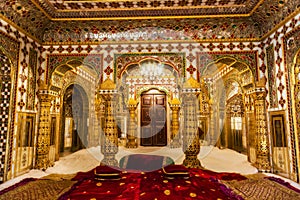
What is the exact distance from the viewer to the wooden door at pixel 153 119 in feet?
34.5

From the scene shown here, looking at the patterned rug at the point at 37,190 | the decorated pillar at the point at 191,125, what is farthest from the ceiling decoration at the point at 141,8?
the patterned rug at the point at 37,190

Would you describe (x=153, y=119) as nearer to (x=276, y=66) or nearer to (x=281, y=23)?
(x=276, y=66)

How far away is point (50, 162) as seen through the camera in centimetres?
575

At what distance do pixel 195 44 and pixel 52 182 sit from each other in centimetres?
492

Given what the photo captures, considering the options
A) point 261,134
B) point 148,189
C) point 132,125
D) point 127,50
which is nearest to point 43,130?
point 127,50

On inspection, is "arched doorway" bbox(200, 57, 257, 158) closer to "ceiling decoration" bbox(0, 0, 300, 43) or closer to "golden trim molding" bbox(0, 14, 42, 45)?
"ceiling decoration" bbox(0, 0, 300, 43)

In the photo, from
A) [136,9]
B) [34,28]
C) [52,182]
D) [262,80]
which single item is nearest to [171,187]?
[52,182]

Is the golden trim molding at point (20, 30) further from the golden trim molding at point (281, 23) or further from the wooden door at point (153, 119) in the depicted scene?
the golden trim molding at point (281, 23)

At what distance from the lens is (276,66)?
4945 mm

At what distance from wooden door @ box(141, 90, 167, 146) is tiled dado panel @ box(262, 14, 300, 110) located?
5924 mm

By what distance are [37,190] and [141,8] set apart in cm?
470

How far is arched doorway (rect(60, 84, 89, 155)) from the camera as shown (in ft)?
26.7

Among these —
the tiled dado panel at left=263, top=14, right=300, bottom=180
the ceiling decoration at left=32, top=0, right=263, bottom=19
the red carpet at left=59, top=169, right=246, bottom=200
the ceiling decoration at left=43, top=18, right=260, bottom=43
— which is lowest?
the red carpet at left=59, top=169, right=246, bottom=200

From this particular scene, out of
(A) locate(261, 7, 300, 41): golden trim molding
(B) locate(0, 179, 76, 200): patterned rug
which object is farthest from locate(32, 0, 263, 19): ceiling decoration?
(B) locate(0, 179, 76, 200): patterned rug
